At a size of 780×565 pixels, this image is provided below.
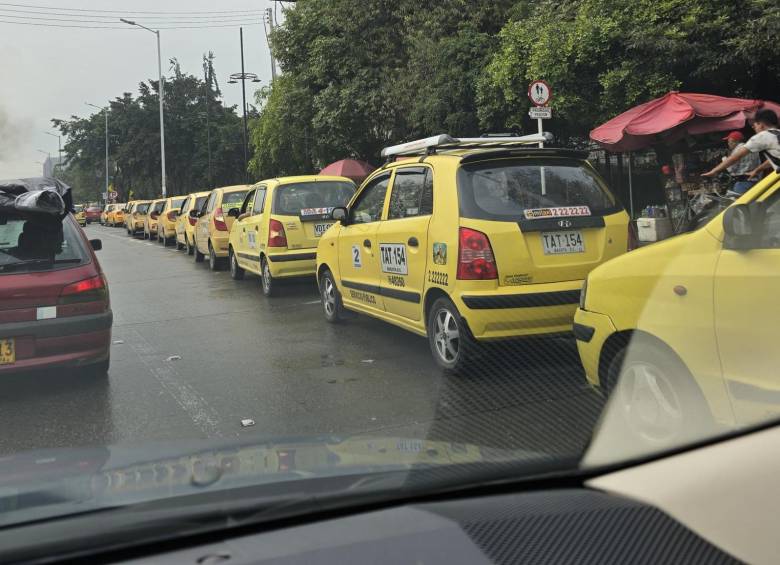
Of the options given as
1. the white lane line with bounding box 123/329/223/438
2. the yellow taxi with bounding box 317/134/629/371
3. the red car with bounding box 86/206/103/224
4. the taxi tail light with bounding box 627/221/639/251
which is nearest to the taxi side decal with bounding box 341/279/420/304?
the yellow taxi with bounding box 317/134/629/371

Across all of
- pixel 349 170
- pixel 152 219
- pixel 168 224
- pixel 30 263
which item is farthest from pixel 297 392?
pixel 152 219

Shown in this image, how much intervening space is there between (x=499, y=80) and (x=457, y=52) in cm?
316

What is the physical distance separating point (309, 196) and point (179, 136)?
4727 centimetres

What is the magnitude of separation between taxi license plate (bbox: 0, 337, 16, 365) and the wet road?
1.10ft

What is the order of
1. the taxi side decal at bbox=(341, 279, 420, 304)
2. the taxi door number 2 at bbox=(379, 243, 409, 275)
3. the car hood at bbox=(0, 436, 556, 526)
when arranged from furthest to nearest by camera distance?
the taxi door number 2 at bbox=(379, 243, 409, 275) < the taxi side decal at bbox=(341, 279, 420, 304) < the car hood at bbox=(0, 436, 556, 526)

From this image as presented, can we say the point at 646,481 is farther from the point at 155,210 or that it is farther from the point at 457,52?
the point at 155,210

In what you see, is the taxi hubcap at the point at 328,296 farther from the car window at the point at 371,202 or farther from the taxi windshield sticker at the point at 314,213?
the taxi windshield sticker at the point at 314,213

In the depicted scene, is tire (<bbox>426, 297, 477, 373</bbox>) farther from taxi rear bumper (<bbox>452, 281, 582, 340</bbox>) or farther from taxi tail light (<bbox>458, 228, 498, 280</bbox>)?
taxi tail light (<bbox>458, 228, 498, 280</bbox>)

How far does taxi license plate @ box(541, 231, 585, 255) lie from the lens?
17.9ft

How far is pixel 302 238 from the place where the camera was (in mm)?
10188

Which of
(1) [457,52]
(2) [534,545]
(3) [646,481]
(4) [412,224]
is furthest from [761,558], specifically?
(1) [457,52]

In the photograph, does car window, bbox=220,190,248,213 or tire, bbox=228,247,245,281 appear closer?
tire, bbox=228,247,245,281

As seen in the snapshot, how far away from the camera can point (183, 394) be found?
549cm

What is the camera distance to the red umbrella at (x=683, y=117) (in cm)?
1058
